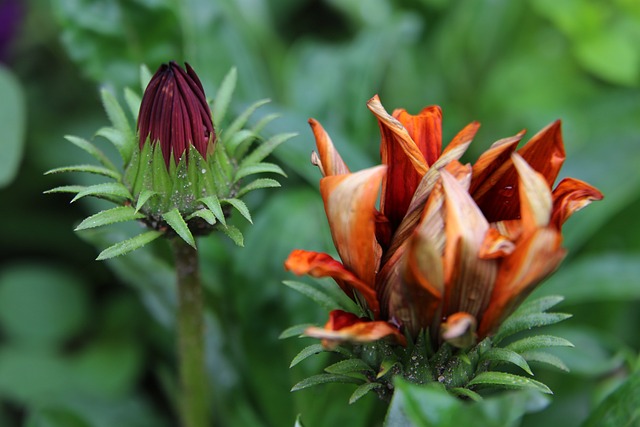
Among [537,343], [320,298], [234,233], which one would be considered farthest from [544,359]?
[234,233]

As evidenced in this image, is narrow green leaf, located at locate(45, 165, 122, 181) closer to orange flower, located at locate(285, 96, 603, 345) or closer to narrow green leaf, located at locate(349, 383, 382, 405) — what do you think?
orange flower, located at locate(285, 96, 603, 345)

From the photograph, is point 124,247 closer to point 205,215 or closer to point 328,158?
point 205,215

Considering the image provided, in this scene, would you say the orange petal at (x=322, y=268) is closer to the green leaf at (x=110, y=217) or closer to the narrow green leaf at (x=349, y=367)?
→ the narrow green leaf at (x=349, y=367)

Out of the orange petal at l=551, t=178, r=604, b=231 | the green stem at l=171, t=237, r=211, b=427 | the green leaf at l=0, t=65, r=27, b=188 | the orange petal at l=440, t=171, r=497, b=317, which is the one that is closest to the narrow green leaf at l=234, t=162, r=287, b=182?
the green stem at l=171, t=237, r=211, b=427

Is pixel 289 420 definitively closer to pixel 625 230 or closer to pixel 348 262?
pixel 348 262

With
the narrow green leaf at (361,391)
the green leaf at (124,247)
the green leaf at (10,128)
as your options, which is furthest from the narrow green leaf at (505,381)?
the green leaf at (10,128)

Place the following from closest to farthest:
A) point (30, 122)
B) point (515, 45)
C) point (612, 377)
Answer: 1. point (612, 377)
2. point (30, 122)
3. point (515, 45)

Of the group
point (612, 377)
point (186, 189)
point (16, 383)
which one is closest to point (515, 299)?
point (186, 189)
